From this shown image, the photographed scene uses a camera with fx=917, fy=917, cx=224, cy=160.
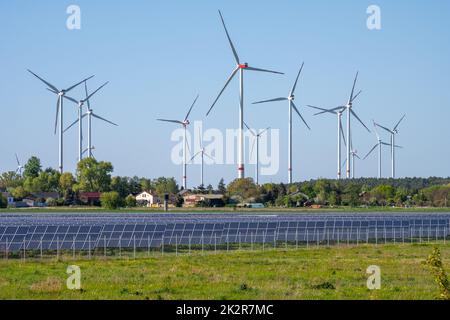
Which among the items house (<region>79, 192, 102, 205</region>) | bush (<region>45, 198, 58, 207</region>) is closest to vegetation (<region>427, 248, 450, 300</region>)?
house (<region>79, 192, 102, 205</region>)

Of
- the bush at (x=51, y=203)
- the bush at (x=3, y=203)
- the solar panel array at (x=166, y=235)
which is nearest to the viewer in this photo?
the solar panel array at (x=166, y=235)

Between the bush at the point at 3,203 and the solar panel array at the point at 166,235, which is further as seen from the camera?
the bush at the point at 3,203

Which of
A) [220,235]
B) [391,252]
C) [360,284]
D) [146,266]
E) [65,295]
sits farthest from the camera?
[220,235]

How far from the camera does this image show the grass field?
34.6 metres

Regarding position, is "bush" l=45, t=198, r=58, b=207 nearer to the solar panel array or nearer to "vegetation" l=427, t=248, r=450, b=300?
the solar panel array

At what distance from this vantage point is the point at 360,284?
128 feet

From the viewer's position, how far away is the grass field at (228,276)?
114 feet

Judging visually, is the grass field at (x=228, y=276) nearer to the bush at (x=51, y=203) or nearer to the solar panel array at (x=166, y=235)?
the solar panel array at (x=166, y=235)

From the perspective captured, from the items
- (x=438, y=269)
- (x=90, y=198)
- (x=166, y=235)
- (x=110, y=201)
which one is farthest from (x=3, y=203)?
(x=438, y=269)

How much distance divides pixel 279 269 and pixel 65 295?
52.4 ft

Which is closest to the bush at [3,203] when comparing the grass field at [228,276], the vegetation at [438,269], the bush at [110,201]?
the bush at [110,201]
